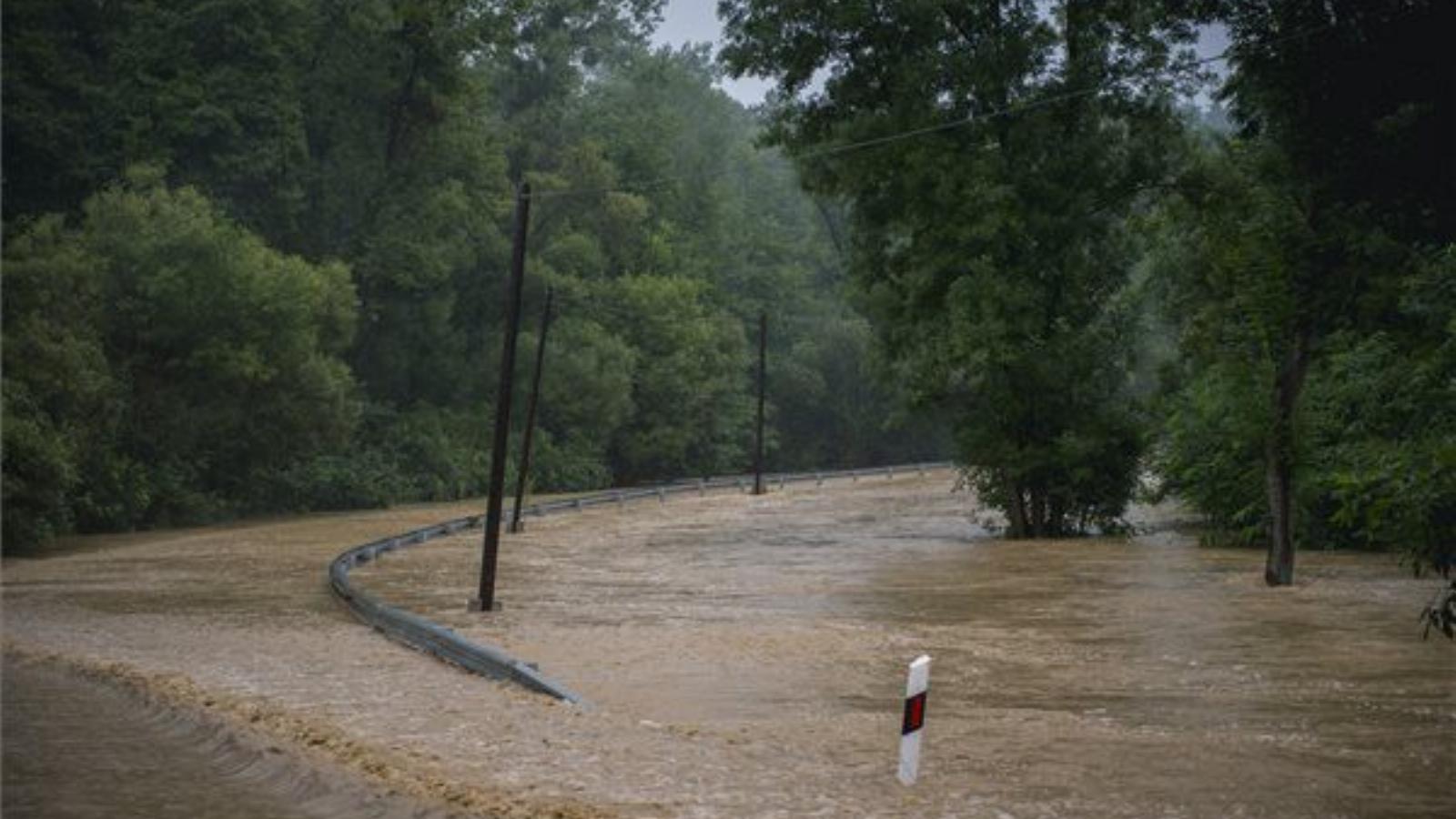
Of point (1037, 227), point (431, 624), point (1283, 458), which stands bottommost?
point (431, 624)

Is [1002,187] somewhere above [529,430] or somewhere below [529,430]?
above

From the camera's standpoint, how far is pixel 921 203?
3950cm

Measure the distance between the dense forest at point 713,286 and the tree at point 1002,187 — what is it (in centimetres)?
11

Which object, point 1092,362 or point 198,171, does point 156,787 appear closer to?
point 1092,362

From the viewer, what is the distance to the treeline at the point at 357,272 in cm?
4950

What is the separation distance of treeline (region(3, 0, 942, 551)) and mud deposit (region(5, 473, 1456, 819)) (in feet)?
40.5

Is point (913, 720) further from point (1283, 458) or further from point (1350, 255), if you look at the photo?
point (1283, 458)

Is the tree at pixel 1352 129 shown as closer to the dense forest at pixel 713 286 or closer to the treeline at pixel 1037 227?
the dense forest at pixel 713 286

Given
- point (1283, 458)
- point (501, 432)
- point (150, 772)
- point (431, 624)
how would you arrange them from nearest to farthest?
point (150, 772)
point (431, 624)
point (501, 432)
point (1283, 458)

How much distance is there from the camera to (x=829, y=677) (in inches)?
680

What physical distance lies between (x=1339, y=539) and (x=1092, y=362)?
281 inches

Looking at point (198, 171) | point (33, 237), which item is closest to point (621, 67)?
point (198, 171)

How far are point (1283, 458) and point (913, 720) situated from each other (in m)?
18.2

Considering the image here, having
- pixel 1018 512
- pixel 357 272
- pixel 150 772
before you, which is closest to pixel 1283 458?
pixel 1018 512
